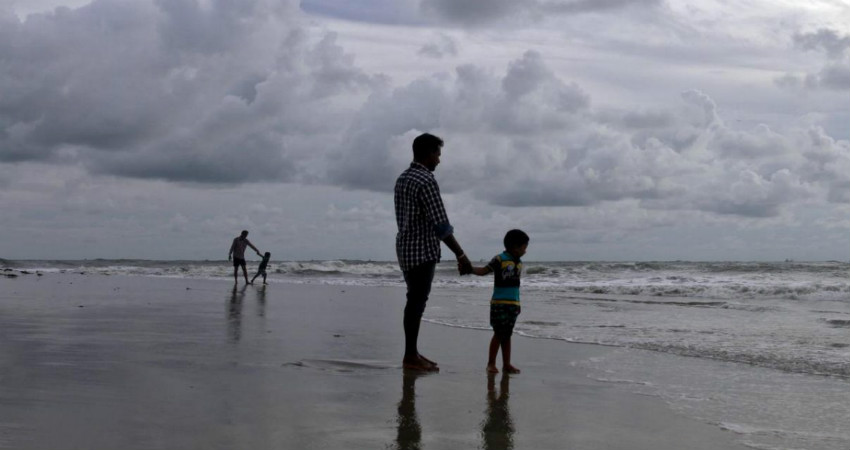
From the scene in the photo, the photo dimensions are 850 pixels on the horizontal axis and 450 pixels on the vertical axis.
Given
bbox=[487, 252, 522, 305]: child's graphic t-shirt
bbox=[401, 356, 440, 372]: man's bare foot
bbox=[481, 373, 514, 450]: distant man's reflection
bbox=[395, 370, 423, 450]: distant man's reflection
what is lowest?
bbox=[481, 373, 514, 450]: distant man's reflection

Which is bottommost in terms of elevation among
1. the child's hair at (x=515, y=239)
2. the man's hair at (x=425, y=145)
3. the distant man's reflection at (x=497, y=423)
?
the distant man's reflection at (x=497, y=423)

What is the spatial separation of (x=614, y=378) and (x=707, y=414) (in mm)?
1411

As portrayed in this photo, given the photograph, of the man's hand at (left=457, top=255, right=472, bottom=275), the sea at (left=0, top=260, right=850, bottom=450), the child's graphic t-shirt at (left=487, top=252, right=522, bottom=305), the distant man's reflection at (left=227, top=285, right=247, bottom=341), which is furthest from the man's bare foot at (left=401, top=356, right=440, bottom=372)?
the distant man's reflection at (left=227, top=285, right=247, bottom=341)

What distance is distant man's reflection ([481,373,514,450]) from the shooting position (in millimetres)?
3807

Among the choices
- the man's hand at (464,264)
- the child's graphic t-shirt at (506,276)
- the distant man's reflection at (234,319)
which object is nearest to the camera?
the man's hand at (464,264)

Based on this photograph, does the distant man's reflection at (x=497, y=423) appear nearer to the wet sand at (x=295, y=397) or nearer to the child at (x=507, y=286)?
the wet sand at (x=295, y=397)

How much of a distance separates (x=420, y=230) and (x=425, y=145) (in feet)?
2.26

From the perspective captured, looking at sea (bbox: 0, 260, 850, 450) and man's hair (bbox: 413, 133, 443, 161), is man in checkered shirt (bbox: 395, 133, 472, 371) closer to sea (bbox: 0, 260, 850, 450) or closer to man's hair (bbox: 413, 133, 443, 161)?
man's hair (bbox: 413, 133, 443, 161)

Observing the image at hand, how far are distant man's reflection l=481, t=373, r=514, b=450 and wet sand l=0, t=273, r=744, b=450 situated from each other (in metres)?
0.01

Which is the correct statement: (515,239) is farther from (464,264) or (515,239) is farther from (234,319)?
(234,319)

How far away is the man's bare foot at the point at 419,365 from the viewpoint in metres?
6.12

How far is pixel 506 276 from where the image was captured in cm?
639

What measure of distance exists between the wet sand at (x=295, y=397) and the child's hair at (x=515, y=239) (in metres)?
1.05

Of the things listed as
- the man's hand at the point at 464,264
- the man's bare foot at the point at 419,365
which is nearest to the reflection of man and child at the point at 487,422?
the man's bare foot at the point at 419,365
